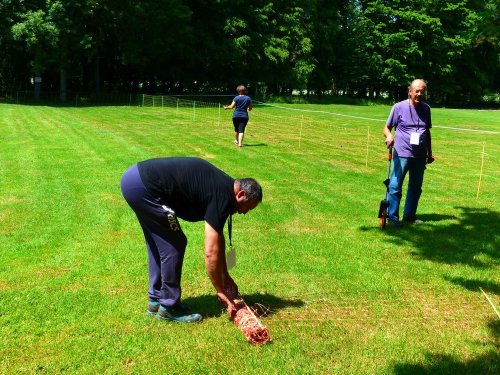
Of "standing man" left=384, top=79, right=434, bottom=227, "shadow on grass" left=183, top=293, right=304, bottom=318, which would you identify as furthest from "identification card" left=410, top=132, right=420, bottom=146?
"shadow on grass" left=183, top=293, right=304, bottom=318

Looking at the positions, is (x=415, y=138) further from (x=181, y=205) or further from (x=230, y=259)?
(x=181, y=205)

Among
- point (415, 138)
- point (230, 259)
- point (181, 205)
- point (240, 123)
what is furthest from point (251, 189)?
point (240, 123)

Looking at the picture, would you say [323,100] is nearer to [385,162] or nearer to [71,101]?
[71,101]

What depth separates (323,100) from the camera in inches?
2048

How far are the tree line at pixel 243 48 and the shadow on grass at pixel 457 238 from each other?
93.1ft

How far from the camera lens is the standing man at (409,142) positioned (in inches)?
270

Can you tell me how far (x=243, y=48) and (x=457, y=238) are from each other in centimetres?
3830

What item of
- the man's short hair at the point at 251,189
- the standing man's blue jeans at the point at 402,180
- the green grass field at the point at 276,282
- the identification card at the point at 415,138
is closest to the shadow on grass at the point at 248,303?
the green grass field at the point at 276,282

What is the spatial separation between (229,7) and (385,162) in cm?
3367

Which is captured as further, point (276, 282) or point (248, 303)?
point (276, 282)

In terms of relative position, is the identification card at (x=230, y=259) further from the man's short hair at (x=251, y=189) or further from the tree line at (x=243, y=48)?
the tree line at (x=243, y=48)

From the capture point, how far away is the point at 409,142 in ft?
22.5

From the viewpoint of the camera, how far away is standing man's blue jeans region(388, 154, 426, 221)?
23.0ft

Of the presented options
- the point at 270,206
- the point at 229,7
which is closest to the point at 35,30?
the point at 229,7
